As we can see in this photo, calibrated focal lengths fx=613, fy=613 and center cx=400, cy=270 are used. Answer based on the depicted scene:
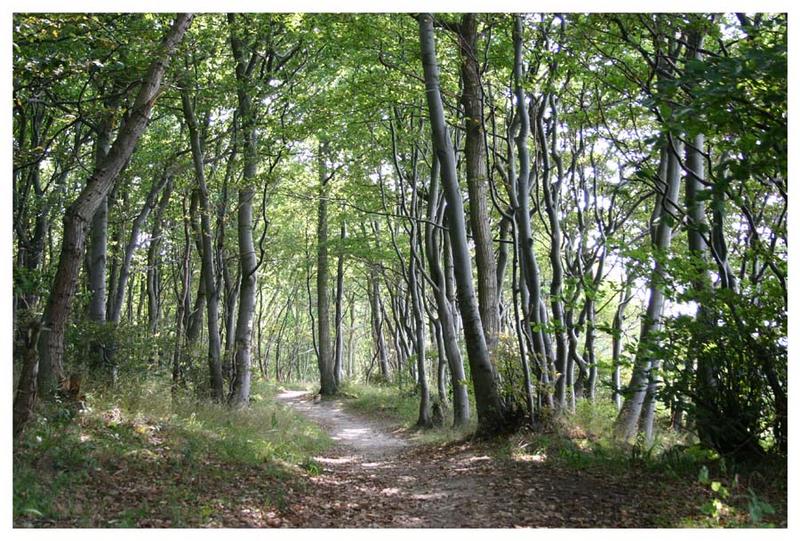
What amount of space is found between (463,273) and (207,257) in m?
5.34

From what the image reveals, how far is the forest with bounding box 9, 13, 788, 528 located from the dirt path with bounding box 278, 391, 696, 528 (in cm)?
4

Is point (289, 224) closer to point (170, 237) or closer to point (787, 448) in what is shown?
point (170, 237)

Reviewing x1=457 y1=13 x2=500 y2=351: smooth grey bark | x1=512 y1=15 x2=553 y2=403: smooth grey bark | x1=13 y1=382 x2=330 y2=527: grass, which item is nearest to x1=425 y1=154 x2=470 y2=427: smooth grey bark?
x1=457 y1=13 x2=500 y2=351: smooth grey bark

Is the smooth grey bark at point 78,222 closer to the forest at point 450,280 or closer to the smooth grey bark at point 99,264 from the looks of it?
the forest at point 450,280

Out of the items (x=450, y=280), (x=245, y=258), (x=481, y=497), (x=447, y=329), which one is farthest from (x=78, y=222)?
(x=450, y=280)

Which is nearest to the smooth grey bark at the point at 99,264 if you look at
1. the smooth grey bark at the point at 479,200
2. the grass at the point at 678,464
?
the smooth grey bark at the point at 479,200

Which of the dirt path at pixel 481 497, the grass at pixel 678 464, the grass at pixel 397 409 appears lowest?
the grass at pixel 397 409

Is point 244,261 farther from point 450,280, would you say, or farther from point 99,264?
point 450,280

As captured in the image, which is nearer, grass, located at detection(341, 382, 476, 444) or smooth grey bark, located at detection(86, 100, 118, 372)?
smooth grey bark, located at detection(86, 100, 118, 372)

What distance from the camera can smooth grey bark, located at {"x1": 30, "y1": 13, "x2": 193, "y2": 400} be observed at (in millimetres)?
6508

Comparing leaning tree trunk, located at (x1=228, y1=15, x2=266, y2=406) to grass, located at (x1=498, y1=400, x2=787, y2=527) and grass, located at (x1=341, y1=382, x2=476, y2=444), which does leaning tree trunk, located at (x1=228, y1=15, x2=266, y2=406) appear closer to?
grass, located at (x1=341, y1=382, x2=476, y2=444)

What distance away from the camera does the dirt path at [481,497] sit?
5.10 m

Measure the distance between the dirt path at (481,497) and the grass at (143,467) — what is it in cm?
52

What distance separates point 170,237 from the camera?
19.2 m
